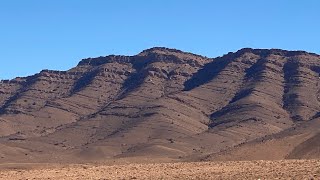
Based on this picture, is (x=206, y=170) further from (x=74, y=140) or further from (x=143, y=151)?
(x=74, y=140)

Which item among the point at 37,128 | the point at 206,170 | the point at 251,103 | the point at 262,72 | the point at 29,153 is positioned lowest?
the point at 206,170

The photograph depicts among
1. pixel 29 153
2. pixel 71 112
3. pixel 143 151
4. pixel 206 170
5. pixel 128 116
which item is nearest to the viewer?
pixel 206 170

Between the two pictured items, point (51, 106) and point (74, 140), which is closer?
point (74, 140)

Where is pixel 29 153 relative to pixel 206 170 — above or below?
above

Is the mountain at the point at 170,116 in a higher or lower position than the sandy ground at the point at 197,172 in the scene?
higher

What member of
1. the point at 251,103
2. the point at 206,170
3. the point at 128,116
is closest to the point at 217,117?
the point at 251,103

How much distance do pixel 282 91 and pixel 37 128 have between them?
66.6 m

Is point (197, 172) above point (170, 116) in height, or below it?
below

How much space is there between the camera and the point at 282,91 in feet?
586

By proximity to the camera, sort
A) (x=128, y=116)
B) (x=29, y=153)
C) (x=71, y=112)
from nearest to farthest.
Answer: (x=29, y=153) → (x=128, y=116) → (x=71, y=112)

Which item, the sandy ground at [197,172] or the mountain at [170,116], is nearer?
the sandy ground at [197,172]

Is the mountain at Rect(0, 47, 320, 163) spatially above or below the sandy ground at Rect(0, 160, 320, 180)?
above

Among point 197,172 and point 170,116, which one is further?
point 170,116

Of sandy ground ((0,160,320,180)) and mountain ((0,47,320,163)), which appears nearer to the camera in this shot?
sandy ground ((0,160,320,180))
